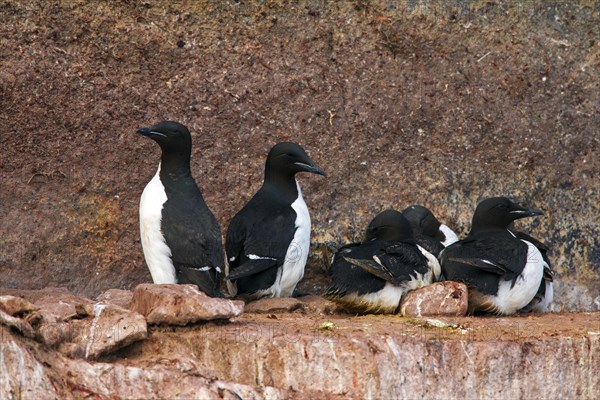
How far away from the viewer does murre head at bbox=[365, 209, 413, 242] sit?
1040 centimetres

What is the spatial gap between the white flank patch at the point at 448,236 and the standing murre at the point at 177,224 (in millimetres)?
2250

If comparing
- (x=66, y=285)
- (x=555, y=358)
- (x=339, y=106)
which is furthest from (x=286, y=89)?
(x=555, y=358)

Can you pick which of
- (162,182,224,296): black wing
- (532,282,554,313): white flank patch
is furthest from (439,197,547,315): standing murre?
(162,182,224,296): black wing

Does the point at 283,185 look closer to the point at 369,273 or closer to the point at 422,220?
the point at 422,220

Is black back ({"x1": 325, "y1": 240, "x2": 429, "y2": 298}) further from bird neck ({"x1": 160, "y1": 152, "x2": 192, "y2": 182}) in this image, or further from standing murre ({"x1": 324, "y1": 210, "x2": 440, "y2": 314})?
bird neck ({"x1": 160, "y1": 152, "x2": 192, "y2": 182})

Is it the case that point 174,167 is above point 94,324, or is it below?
above

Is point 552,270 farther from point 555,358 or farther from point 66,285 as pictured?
point 66,285

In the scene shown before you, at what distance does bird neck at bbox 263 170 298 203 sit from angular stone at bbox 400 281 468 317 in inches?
62.0

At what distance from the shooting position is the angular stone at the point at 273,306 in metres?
9.72

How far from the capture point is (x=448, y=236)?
11.3 m

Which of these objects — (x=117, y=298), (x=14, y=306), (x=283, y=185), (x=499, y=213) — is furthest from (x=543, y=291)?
(x=14, y=306)

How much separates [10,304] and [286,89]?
185 inches

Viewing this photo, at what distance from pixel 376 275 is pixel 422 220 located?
1694mm

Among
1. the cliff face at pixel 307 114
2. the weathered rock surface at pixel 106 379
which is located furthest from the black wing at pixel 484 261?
the weathered rock surface at pixel 106 379
